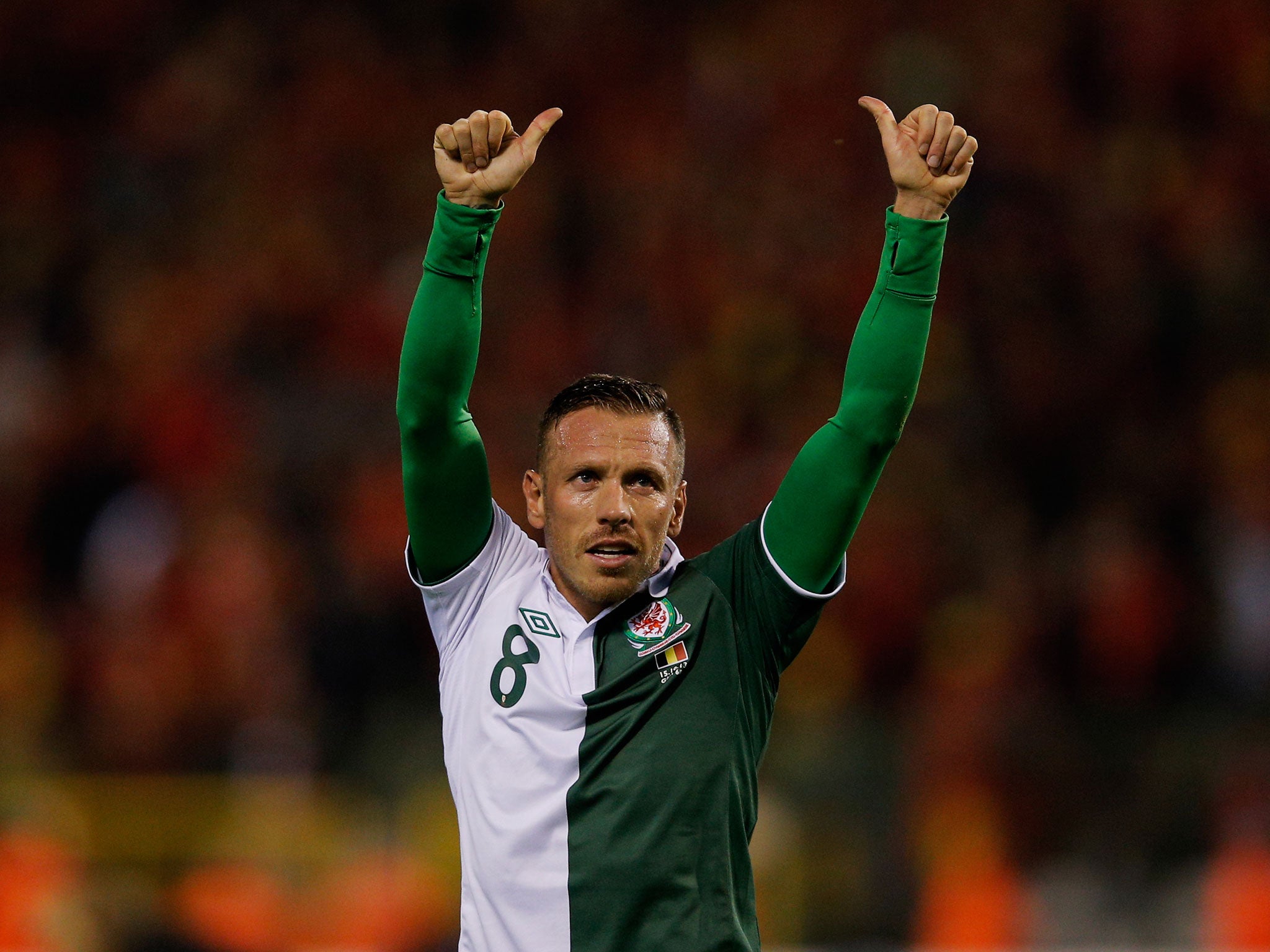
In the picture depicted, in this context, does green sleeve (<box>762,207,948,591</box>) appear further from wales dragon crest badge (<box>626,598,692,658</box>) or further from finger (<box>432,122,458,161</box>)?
finger (<box>432,122,458,161</box>)

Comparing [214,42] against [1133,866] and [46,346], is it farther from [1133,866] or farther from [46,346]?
[1133,866]

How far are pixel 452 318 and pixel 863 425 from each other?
78cm

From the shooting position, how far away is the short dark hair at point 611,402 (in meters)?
3.15

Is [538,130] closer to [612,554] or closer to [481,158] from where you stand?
[481,158]

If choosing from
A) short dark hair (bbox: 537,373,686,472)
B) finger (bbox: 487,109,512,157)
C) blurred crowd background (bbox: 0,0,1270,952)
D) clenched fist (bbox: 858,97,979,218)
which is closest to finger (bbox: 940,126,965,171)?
clenched fist (bbox: 858,97,979,218)

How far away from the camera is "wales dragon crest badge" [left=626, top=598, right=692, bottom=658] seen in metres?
3.08

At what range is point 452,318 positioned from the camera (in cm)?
302

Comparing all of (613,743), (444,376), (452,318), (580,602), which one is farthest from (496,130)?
(613,743)

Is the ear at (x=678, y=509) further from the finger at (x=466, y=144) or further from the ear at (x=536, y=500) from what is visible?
the finger at (x=466, y=144)

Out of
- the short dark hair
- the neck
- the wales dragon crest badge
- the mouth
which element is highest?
the short dark hair

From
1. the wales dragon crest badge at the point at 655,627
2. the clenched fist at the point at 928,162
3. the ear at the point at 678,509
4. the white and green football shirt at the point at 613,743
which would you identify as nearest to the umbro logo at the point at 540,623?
the white and green football shirt at the point at 613,743

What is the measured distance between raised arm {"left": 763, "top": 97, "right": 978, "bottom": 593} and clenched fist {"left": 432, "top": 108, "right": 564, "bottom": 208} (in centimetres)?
66

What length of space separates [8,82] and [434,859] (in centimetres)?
736

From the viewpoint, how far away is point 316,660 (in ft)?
24.7
